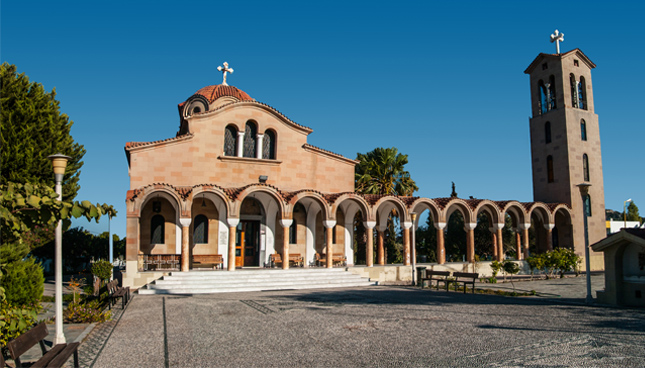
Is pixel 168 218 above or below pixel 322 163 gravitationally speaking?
below

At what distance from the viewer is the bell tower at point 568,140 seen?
29000 mm

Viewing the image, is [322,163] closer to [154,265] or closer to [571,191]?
[154,265]

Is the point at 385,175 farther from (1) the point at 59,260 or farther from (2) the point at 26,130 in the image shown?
(1) the point at 59,260

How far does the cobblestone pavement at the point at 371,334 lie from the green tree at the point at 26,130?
26.2 feet

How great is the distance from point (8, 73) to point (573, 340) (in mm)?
20658

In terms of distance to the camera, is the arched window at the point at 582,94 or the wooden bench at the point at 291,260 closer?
the wooden bench at the point at 291,260

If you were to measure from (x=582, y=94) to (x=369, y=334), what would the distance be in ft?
90.2

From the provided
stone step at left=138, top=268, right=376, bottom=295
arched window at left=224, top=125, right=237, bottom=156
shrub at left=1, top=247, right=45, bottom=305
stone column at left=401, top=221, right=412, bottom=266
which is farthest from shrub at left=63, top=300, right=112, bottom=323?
stone column at left=401, top=221, right=412, bottom=266

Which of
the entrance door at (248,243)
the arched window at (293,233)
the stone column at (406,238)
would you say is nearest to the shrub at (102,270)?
the entrance door at (248,243)

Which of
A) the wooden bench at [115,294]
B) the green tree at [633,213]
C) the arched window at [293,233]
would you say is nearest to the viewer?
the wooden bench at [115,294]

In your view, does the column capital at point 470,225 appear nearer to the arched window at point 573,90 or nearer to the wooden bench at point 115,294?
the arched window at point 573,90

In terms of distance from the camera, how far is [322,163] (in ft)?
84.1

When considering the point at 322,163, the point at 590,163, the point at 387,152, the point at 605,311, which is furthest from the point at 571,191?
the point at 605,311

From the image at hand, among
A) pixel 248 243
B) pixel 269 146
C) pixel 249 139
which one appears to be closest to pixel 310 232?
pixel 248 243
